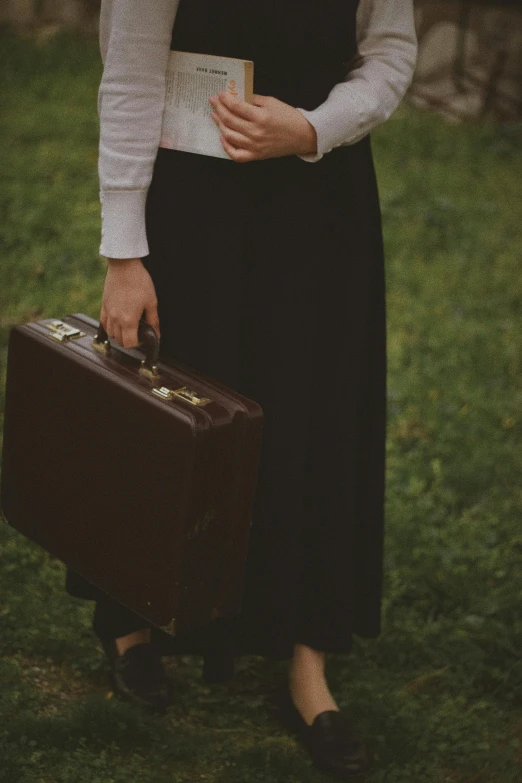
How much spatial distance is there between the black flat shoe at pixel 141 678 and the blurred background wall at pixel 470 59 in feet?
19.4

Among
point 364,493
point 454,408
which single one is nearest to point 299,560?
point 364,493

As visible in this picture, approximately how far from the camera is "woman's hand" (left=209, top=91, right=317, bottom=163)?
5.61 ft

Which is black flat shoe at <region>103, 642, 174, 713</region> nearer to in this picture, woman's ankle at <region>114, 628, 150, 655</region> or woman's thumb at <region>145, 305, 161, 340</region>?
woman's ankle at <region>114, 628, 150, 655</region>

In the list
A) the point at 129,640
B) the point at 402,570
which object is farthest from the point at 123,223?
the point at 402,570

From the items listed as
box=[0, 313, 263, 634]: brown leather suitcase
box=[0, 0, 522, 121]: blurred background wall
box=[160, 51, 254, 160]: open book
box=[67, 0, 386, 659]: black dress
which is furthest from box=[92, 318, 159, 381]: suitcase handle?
box=[0, 0, 522, 121]: blurred background wall

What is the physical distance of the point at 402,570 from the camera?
2.87m

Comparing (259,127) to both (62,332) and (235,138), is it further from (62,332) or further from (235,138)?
(62,332)

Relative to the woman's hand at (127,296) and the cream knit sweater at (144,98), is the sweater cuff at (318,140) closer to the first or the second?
the cream knit sweater at (144,98)

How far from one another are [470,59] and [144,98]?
6274mm

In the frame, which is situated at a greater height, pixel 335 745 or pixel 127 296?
pixel 127 296

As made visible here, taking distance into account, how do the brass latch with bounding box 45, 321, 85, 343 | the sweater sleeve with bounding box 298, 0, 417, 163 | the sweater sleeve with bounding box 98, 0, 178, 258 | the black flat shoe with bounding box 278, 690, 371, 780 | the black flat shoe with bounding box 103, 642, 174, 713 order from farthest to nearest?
the black flat shoe with bounding box 103, 642, 174, 713, the black flat shoe with bounding box 278, 690, 371, 780, the brass latch with bounding box 45, 321, 85, 343, the sweater sleeve with bounding box 298, 0, 417, 163, the sweater sleeve with bounding box 98, 0, 178, 258

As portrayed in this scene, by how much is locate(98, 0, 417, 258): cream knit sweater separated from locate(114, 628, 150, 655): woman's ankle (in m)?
0.91

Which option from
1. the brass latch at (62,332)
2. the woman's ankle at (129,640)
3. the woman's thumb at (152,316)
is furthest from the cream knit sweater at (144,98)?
the woman's ankle at (129,640)

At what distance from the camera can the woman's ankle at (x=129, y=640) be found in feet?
7.38
